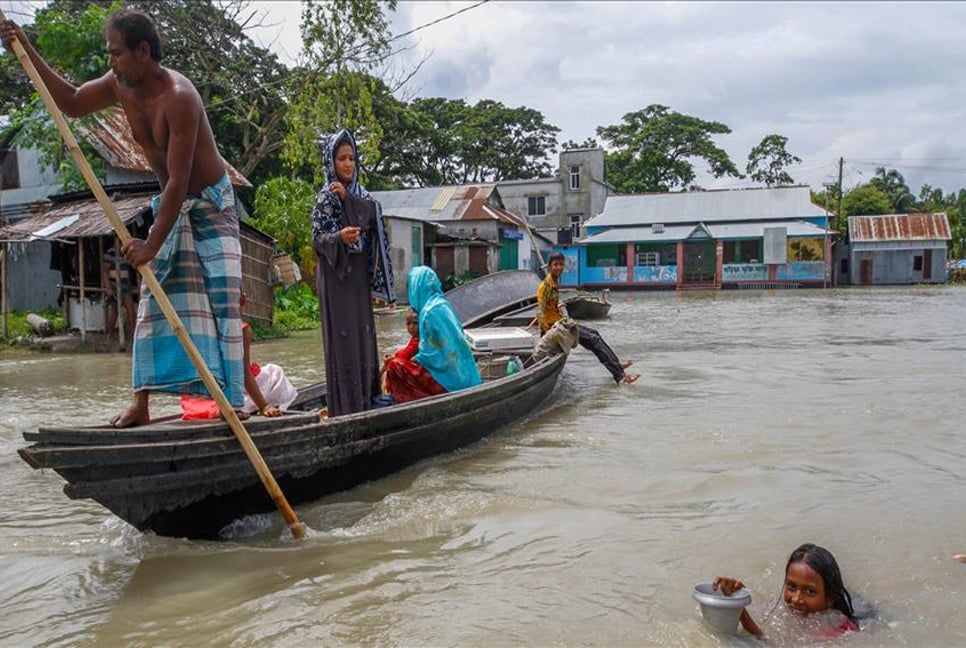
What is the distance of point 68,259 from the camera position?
45.1 ft

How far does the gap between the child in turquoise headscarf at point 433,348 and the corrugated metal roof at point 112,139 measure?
1120cm

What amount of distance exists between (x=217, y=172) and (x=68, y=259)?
1193 cm

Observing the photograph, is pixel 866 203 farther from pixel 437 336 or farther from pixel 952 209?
pixel 437 336

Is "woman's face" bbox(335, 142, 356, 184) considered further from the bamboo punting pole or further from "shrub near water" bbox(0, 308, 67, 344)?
"shrub near water" bbox(0, 308, 67, 344)

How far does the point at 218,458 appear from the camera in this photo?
3.63 meters

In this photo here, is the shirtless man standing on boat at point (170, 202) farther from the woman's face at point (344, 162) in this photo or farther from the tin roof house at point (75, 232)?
the tin roof house at point (75, 232)

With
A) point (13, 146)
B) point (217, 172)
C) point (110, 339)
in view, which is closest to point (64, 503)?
point (217, 172)

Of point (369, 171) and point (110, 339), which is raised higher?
point (369, 171)

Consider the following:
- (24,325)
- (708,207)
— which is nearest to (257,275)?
(24,325)

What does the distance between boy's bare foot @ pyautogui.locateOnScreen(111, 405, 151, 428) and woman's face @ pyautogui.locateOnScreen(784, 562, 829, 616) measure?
2.92 meters

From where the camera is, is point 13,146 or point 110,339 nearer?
point 110,339

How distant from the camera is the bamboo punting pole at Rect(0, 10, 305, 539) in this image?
313 centimetres

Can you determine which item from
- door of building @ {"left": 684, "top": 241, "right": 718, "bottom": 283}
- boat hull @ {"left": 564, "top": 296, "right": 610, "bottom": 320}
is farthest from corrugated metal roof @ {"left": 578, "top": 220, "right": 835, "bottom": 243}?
boat hull @ {"left": 564, "top": 296, "right": 610, "bottom": 320}

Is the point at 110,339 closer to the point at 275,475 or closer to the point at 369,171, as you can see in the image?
the point at 275,475
